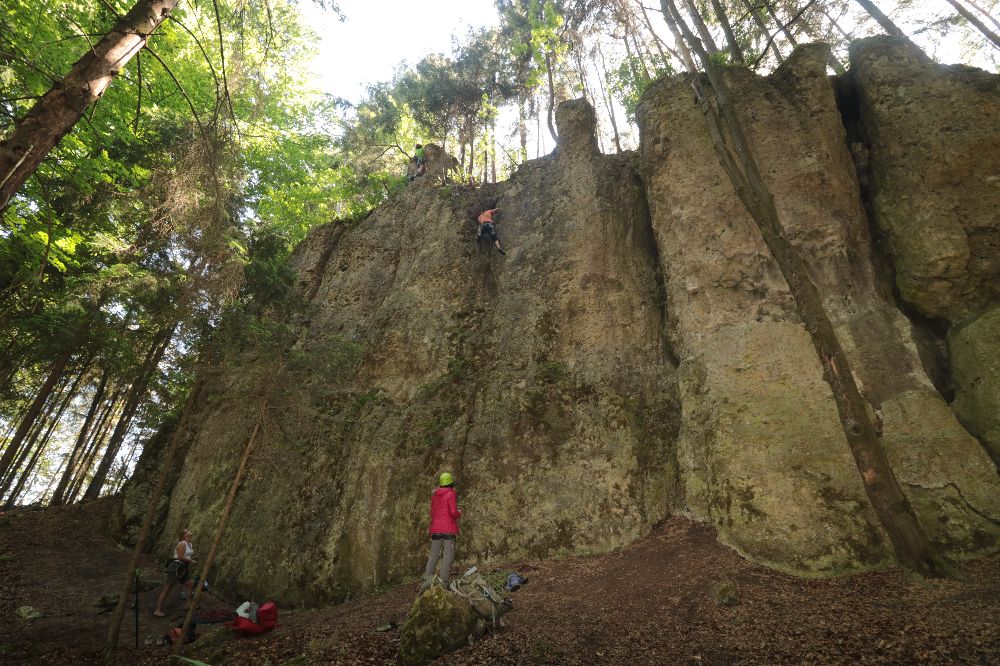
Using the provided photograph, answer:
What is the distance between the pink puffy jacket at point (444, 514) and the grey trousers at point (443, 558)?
0.72 feet

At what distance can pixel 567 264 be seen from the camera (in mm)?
13453

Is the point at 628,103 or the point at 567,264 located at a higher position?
the point at 628,103

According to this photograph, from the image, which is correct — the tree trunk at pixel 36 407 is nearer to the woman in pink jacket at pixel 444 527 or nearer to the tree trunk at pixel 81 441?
the tree trunk at pixel 81 441

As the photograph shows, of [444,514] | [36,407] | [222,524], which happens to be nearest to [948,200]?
[444,514]

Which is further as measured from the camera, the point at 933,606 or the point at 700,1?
the point at 700,1

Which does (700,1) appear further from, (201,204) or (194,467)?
(194,467)

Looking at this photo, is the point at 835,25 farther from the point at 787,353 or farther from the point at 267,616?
the point at 267,616

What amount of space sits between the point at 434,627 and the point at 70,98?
22.7 ft

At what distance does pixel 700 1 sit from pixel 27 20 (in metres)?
18.3

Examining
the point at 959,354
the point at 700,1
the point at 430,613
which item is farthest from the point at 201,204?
the point at 700,1

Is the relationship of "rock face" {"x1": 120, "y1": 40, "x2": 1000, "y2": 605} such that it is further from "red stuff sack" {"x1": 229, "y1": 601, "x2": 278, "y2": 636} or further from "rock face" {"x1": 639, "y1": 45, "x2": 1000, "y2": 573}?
"red stuff sack" {"x1": 229, "y1": 601, "x2": 278, "y2": 636}

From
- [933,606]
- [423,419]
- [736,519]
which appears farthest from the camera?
[423,419]

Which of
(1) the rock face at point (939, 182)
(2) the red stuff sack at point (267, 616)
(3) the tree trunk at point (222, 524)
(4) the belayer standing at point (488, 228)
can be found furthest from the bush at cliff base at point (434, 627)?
(4) the belayer standing at point (488, 228)

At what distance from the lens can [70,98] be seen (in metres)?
4.49
